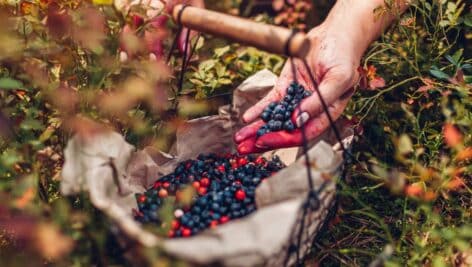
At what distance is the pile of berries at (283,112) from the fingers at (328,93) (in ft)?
0.11

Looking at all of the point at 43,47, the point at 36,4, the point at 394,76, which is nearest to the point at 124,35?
the point at 43,47

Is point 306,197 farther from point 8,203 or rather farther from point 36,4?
point 36,4

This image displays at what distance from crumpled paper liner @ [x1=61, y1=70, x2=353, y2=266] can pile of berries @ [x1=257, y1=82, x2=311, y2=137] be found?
18 cm

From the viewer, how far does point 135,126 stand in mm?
1516

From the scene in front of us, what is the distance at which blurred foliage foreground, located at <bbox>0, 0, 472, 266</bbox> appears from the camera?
1261 mm

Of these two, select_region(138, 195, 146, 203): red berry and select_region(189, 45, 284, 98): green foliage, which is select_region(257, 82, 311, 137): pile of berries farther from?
select_region(138, 195, 146, 203): red berry

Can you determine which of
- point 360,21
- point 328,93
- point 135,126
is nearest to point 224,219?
point 135,126

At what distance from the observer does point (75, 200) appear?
1.72 metres

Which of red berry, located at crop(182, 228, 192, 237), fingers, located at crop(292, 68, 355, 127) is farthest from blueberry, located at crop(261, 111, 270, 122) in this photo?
red berry, located at crop(182, 228, 192, 237)

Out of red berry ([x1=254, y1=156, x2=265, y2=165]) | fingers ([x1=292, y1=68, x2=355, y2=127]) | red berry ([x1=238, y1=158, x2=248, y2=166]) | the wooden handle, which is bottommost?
red berry ([x1=254, y1=156, x2=265, y2=165])

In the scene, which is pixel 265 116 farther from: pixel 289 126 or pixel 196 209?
pixel 196 209

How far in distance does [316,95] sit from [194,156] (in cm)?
53

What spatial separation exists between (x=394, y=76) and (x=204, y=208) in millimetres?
991

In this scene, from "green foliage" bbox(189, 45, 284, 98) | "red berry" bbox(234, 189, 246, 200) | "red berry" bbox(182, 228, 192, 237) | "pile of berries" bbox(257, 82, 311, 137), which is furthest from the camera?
"green foliage" bbox(189, 45, 284, 98)
